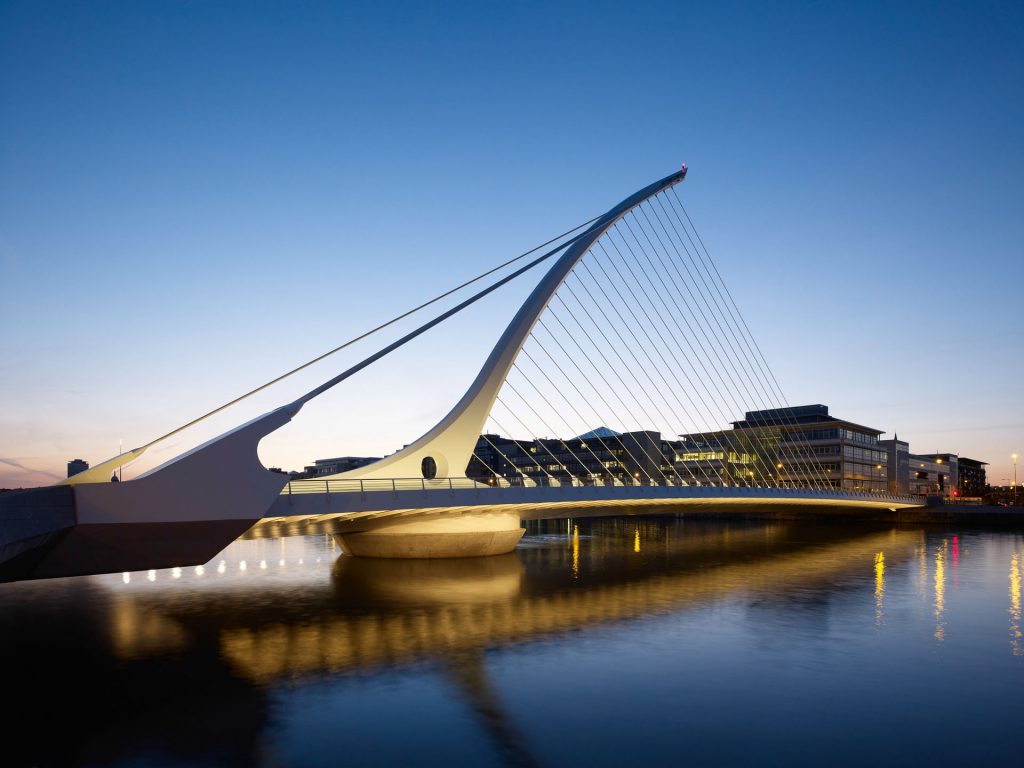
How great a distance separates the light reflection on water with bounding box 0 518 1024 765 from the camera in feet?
33.0

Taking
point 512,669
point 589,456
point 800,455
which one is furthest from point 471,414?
point 589,456

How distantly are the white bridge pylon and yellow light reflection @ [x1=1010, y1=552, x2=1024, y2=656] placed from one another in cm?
1796

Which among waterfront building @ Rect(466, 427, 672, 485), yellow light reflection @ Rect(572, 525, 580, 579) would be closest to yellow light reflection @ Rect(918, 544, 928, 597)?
yellow light reflection @ Rect(572, 525, 580, 579)

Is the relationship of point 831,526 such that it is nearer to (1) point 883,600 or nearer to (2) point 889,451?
(2) point 889,451

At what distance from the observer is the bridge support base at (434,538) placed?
3288cm

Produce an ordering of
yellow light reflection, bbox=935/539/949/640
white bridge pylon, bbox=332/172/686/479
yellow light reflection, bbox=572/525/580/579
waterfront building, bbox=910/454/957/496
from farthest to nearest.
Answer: waterfront building, bbox=910/454/957/496 < yellow light reflection, bbox=572/525/580/579 < white bridge pylon, bbox=332/172/686/479 < yellow light reflection, bbox=935/539/949/640

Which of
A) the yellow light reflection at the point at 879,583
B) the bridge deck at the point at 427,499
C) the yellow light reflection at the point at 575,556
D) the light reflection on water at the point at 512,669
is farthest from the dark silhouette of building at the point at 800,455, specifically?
the light reflection on water at the point at 512,669

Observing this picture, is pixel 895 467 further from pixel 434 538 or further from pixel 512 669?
pixel 512 669

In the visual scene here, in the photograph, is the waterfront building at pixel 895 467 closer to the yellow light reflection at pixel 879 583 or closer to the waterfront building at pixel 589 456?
the waterfront building at pixel 589 456

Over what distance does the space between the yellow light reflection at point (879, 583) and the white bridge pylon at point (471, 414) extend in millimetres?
14887

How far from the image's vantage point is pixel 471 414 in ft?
94.8

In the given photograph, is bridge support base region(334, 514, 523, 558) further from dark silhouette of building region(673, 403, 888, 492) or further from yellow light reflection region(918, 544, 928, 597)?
dark silhouette of building region(673, 403, 888, 492)

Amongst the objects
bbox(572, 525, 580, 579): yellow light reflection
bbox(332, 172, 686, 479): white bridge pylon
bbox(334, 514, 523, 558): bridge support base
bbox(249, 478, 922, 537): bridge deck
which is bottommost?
bbox(572, 525, 580, 579): yellow light reflection

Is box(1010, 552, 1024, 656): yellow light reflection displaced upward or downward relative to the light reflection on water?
downward
